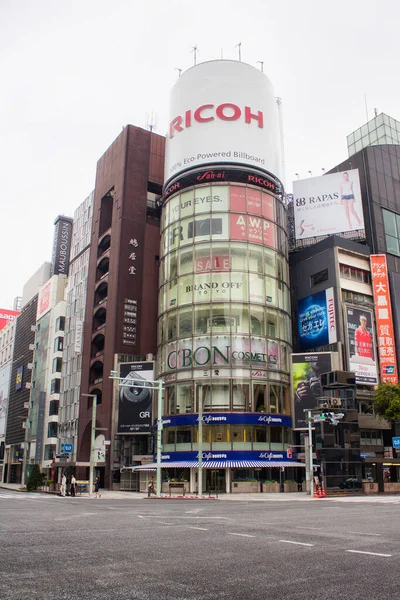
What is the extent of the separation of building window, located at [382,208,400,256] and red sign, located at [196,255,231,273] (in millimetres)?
25527

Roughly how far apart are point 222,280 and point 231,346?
25.6ft

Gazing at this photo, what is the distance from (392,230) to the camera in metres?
77.7

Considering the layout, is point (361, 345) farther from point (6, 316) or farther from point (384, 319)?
point (6, 316)

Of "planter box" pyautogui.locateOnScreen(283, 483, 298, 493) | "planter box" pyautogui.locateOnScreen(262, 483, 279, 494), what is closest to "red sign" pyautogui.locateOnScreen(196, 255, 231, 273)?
"planter box" pyautogui.locateOnScreen(262, 483, 279, 494)

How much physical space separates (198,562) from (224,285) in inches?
2149

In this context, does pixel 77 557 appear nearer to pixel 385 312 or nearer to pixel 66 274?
pixel 385 312

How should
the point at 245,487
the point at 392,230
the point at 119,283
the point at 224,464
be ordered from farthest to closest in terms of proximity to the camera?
1. the point at 392,230
2. the point at 119,283
3. the point at 224,464
4. the point at 245,487

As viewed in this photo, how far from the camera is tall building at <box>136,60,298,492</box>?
192 feet

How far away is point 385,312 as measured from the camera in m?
69.6

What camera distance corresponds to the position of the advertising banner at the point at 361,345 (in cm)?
6538

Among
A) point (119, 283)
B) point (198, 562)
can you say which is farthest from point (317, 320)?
point (198, 562)

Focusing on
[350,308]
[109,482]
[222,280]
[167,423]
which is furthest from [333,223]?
[109,482]

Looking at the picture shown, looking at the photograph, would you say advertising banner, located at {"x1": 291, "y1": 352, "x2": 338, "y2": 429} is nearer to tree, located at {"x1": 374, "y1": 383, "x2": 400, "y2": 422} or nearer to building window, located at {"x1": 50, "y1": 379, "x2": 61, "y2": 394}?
tree, located at {"x1": 374, "y1": 383, "x2": 400, "y2": 422}

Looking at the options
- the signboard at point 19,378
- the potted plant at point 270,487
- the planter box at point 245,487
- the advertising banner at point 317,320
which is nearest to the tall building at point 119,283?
the planter box at point 245,487
